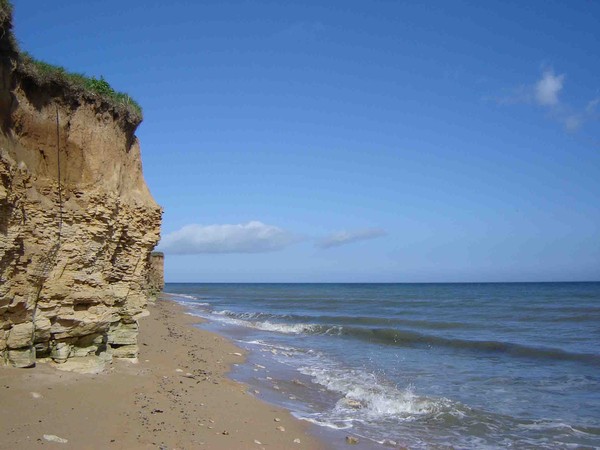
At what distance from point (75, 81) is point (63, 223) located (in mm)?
2643

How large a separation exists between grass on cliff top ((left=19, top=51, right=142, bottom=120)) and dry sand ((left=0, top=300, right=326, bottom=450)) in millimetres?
4850

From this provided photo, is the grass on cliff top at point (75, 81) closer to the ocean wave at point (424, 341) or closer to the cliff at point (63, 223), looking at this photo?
the cliff at point (63, 223)

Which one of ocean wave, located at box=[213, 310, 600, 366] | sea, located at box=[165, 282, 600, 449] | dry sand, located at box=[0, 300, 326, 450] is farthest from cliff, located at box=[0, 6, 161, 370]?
ocean wave, located at box=[213, 310, 600, 366]

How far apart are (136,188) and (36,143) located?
8.97 feet

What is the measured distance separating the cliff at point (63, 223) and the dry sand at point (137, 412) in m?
0.60

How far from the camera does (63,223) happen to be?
843 cm

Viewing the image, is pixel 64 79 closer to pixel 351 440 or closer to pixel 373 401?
pixel 351 440

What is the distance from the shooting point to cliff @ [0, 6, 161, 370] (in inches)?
294

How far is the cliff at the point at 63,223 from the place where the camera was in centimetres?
748

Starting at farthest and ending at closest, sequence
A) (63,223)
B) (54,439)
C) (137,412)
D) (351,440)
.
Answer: (351,440) < (63,223) < (137,412) < (54,439)

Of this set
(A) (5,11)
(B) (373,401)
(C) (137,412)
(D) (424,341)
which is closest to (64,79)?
(A) (5,11)

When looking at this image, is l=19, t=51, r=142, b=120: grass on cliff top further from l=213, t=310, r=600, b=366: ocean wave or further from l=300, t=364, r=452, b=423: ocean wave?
l=213, t=310, r=600, b=366: ocean wave

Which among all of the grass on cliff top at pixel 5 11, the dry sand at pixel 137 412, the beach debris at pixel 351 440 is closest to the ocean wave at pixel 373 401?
the beach debris at pixel 351 440

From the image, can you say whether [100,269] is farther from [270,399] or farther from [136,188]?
[270,399]
